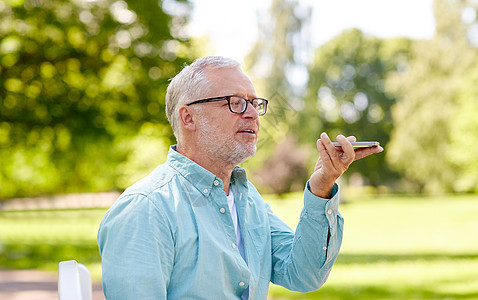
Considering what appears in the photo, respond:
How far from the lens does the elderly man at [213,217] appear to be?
1.60 m

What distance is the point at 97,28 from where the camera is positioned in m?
11.0

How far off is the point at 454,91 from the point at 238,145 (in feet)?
93.8

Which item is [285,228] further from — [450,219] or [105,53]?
[450,219]

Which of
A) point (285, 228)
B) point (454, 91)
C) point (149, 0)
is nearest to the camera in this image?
point (285, 228)

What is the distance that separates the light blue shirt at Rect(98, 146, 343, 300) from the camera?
1583 millimetres

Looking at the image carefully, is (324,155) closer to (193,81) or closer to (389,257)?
(193,81)

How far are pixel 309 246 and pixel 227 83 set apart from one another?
0.57 m

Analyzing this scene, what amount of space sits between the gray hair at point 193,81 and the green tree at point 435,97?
26.7 m

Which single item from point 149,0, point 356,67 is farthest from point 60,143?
point 356,67

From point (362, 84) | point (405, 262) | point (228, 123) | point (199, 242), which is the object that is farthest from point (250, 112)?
point (362, 84)

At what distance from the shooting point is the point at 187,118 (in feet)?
6.23

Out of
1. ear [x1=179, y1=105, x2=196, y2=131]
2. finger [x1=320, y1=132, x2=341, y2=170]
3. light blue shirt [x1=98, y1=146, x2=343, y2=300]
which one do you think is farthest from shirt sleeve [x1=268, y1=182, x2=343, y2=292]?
ear [x1=179, y1=105, x2=196, y2=131]

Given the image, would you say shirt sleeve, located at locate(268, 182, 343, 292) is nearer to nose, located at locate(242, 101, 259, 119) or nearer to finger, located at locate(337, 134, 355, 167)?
finger, located at locate(337, 134, 355, 167)

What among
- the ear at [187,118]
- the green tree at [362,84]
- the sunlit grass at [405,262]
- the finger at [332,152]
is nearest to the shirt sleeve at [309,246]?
the finger at [332,152]
